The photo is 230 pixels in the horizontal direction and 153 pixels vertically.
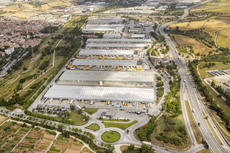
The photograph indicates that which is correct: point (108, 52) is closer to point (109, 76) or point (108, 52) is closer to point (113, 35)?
point (109, 76)

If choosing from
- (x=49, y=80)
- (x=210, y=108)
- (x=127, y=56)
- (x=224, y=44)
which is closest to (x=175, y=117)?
(x=210, y=108)

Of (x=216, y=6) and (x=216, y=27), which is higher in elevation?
(x=216, y=6)

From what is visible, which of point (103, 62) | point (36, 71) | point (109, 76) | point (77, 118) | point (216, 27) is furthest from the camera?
point (216, 27)

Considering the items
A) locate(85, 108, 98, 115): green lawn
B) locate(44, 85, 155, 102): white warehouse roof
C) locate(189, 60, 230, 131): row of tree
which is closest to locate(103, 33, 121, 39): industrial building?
locate(189, 60, 230, 131): row of tree

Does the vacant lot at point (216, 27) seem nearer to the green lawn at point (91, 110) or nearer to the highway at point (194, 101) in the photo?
the highway at point (194, 101)

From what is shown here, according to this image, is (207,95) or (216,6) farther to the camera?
(216,6)

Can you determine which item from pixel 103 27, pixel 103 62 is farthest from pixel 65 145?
pixel 103 27

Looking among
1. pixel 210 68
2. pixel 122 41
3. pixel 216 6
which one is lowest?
pixel 210 68

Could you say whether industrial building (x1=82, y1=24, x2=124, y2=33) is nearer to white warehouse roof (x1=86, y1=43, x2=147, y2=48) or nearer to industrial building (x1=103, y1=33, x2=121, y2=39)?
industrial building (x1=103, y1=33, x2=121, y2=39)
